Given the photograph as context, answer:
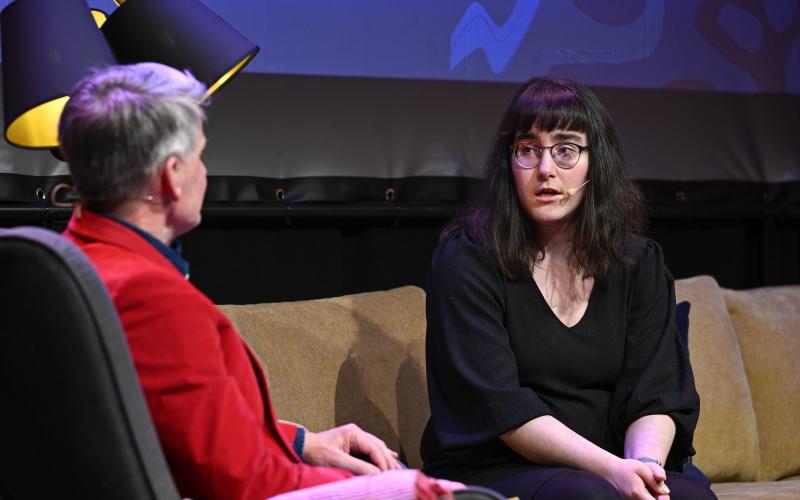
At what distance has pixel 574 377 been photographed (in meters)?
2.49

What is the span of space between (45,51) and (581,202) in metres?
1.19

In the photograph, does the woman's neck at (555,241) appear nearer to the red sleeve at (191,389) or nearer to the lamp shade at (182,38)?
the lamp shade at (182,38)

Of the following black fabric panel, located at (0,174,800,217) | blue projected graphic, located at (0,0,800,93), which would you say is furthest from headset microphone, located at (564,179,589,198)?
blue projected graphic, located at (0,0,800,93)

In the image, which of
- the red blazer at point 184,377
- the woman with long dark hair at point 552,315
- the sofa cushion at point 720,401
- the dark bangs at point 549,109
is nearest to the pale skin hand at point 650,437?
the woman with long dark hair at point 552,315

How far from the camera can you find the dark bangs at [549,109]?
2506 millimetres

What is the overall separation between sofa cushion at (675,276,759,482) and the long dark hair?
3.11ft

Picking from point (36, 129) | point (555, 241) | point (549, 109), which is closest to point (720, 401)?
point (555, 241)

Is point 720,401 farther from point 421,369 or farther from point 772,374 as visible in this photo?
point 421,369

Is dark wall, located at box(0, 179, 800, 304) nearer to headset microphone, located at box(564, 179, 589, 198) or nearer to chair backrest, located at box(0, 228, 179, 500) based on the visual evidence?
headset microphone, located at box(564, 179, 589, 198)

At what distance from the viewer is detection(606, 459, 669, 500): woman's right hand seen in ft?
7.30

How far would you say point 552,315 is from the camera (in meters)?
2.49

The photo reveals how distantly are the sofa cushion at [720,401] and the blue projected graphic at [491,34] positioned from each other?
0.98 metres

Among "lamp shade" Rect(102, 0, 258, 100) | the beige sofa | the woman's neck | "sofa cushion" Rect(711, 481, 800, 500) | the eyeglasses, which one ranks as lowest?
"sofa cushion" Rect(711, 481, 800, 500)

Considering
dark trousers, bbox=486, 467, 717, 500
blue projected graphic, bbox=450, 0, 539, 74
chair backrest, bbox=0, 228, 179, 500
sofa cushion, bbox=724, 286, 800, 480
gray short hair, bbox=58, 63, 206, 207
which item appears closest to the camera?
chair backrest, bbox=0, 228, 179, 500
